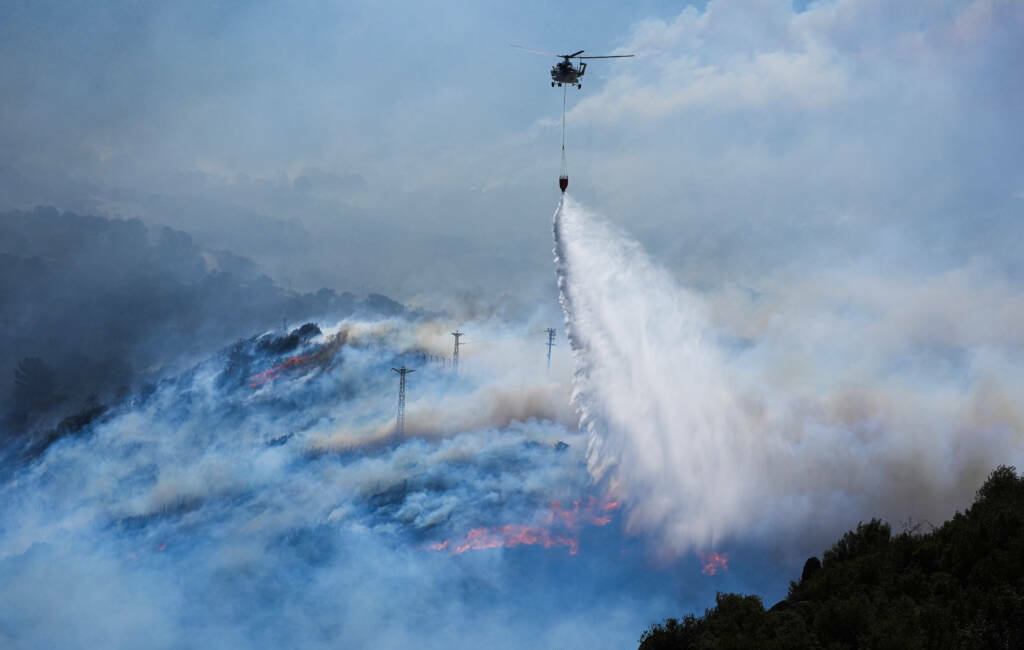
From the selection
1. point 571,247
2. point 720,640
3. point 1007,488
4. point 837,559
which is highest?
point 571,247

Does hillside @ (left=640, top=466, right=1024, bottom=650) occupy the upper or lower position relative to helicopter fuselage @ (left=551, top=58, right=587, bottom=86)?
lower

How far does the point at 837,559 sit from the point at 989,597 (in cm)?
2328

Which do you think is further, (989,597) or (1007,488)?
(1007,488)

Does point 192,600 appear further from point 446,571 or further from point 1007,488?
point 1007,488

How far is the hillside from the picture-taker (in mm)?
56812

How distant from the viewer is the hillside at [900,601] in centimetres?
5681

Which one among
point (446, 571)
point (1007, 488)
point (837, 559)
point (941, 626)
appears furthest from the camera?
point (446, 571)

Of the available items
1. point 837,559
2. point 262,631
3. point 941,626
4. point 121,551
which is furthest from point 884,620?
point 121,551

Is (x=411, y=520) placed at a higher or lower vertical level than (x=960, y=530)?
higher

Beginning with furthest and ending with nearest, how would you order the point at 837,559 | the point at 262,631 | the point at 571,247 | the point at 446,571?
the point at 446,571, the point at 262,631, the point at 571,247, the point at 837,559

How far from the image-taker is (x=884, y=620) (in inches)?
2259

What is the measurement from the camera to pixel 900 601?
6303cm

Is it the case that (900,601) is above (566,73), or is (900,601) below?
below

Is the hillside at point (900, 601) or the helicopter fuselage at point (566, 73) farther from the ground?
the helicopter fuselage at point (566, 73)
